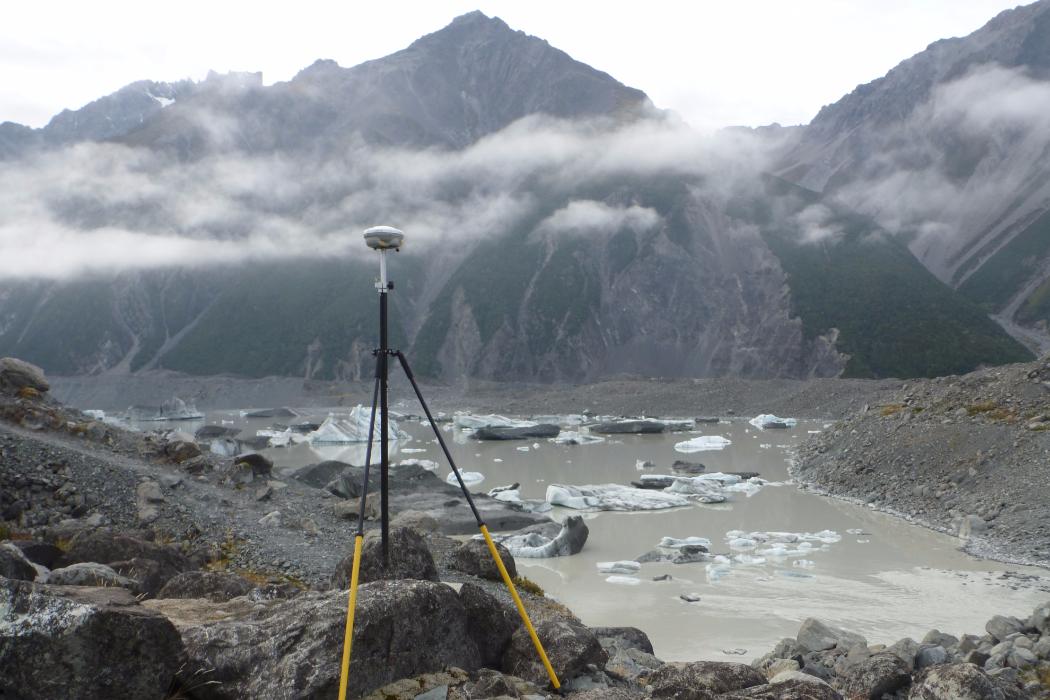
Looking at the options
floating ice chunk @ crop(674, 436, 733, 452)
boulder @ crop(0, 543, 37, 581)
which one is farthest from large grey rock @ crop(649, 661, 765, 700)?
floating ice chunk @ crop(674, 436, 733, 452)

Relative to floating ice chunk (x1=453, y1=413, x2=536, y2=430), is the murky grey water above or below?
above

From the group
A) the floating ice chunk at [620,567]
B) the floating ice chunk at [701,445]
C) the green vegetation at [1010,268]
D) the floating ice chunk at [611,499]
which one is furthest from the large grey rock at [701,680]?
the green vegetation at [1010,268]

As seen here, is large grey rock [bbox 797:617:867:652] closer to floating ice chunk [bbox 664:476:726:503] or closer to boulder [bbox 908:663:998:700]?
boulder [bbox 908:663:998:700]

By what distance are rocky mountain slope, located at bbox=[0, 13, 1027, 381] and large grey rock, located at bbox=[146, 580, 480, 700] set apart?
95.4 m

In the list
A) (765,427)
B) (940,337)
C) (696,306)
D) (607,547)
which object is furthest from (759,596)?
(696,306)

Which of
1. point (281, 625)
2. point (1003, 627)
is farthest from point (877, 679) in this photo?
point (281, 625)

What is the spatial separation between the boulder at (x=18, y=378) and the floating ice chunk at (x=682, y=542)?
14.4 m

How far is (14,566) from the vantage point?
20.3 ft

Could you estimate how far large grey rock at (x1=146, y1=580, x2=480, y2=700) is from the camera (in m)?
4.51

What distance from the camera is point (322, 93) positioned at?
191000 mm

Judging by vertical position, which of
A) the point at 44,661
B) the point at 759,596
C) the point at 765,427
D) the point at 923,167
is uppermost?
the point at 923,167

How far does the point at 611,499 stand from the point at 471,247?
418ft

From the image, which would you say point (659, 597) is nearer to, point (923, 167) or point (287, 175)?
point (287, 175)

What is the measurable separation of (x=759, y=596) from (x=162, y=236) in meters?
177
